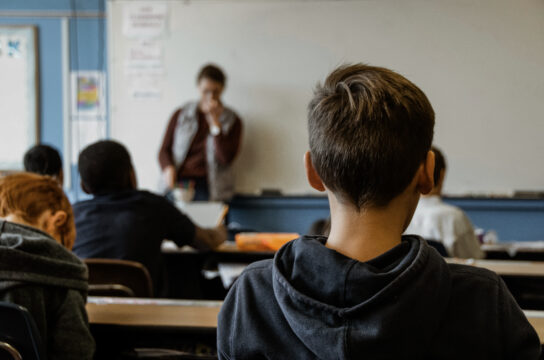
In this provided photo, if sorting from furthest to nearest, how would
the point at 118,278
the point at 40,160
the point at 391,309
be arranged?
the point at 40,160
the point at 118,278
the point at 391,309

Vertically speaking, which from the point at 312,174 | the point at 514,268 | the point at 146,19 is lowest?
the point at 514,268

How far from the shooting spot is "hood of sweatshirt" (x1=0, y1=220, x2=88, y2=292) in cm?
110

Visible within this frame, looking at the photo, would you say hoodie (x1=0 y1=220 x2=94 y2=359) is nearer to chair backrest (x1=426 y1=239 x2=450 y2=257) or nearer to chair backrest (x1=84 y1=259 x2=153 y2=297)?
chair backrest (x1=84 y1=259 x2=153 y2=297)

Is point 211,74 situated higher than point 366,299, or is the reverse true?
point 211,74

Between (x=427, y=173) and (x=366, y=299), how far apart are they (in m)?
0.19

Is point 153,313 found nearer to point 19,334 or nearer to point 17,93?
point 19,334

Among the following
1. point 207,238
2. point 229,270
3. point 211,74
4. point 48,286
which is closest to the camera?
point 48,286

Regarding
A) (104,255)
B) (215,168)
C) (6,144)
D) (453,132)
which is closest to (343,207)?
(104,255)

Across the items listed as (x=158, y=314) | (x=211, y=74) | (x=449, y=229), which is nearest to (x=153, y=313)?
(x=158, y=314)

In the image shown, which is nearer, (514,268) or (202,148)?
(514,268)

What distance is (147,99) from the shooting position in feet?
14.4

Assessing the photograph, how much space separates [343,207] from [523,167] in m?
3.84

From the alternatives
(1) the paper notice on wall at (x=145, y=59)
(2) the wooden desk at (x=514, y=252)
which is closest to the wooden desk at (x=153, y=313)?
(2) the wooden desk at (x=514, y=252)

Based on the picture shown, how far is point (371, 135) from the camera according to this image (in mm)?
669
